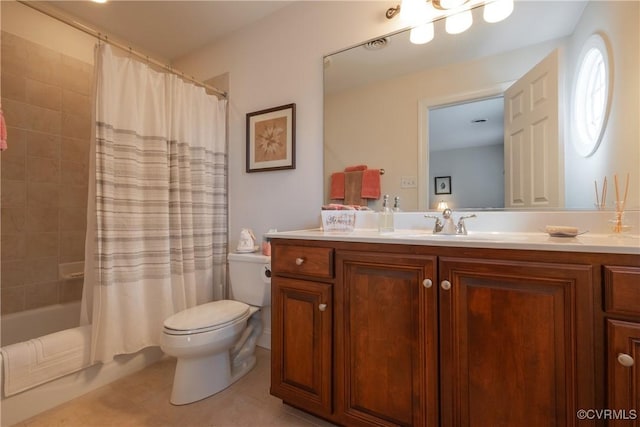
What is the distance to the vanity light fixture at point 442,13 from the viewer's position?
53.2 inches

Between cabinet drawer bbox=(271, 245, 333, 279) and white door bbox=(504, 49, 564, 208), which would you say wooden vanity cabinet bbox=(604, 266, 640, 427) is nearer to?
white door bbox=(504, 49, 564, 208)

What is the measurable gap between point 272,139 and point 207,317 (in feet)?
4.19

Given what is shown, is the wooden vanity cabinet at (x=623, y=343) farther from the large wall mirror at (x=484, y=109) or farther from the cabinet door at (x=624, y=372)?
the large wall mirror at (x=484, y=109)

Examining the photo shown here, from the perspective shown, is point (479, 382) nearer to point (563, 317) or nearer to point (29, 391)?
point (563, 317)

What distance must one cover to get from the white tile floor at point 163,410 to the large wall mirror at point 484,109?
1204 mm

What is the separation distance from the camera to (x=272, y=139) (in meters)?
2.04

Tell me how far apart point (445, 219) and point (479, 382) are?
0.69 m

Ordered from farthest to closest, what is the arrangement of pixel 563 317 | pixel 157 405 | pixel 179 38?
1. pixel 179 38
2. pixel 157 405
3. pixel 563 317

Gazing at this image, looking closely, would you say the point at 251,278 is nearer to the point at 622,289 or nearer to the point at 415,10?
the point at 622,289

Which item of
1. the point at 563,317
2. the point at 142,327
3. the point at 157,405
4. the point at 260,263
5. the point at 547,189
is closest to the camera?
the point at 563,317

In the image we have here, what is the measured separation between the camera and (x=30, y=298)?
1858 mm

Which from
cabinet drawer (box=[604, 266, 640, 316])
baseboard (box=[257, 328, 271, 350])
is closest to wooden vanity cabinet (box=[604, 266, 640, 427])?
cabinet drawer (box=[604, 266, 640, 316])

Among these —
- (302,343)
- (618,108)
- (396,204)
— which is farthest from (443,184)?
(302,343)

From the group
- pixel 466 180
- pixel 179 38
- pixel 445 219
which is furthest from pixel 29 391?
pixel 179 38
